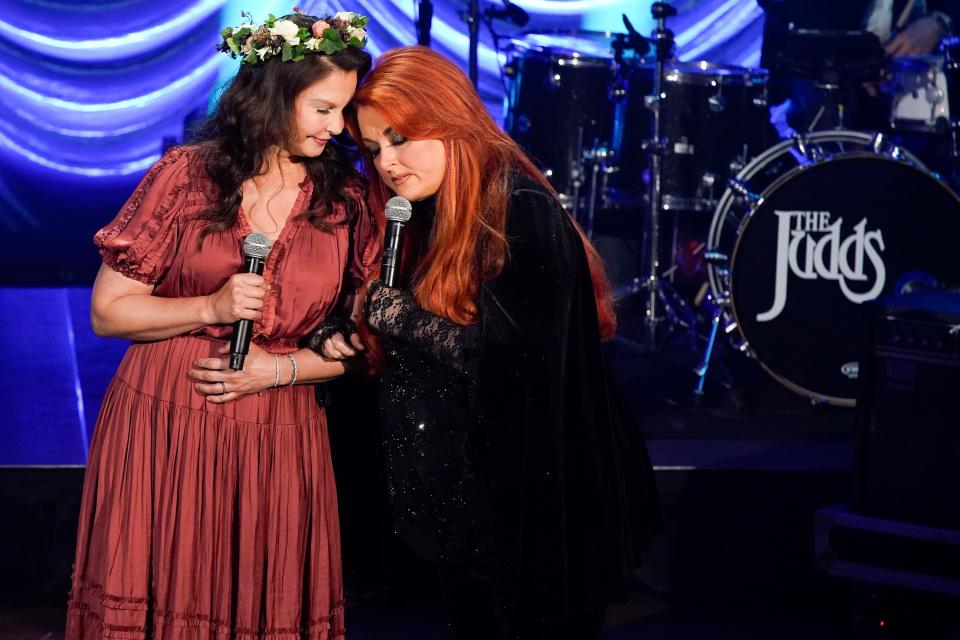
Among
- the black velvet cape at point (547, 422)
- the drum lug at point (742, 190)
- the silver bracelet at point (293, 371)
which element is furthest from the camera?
the drum lug at point (742, 190)

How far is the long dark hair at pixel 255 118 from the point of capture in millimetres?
2586

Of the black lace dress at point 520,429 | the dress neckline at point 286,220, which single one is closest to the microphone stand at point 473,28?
the dress neckline at point 286,220

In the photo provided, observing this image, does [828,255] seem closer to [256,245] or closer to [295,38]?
[295,38]

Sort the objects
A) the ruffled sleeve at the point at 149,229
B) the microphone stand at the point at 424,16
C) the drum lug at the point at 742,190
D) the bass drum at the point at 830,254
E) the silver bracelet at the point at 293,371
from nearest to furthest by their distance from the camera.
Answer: the ruffled sleeve at the point at 149,229
the silver bracelet at the point at 293,371
the bass drum at the point at 830,254
the drum lug at the point at 742,190
the microphone stand at the point at 424,16

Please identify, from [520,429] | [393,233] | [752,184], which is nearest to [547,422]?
[520,429]

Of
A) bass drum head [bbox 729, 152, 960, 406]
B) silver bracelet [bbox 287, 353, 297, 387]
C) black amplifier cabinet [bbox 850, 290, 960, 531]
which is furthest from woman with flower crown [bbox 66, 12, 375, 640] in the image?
bass drum head [bbox 729, 152, 960, 406]

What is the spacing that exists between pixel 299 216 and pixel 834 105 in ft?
11.9

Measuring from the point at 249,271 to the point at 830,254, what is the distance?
324 cm

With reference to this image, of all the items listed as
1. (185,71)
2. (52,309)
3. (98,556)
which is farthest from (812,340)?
(185,71)

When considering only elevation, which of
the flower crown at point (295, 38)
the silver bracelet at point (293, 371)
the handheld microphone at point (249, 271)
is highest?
the flower crown at point (295, 38)

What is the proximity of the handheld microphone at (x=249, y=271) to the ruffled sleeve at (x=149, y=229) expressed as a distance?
205mm

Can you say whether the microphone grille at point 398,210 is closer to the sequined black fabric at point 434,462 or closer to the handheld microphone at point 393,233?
the handheld microphone at point 393,233

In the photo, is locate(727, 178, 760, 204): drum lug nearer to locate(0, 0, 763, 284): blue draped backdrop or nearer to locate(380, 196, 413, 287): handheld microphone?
locate(0, 0, 763, 284): blue draped backdrop

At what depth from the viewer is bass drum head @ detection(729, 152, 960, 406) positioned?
504 cm
